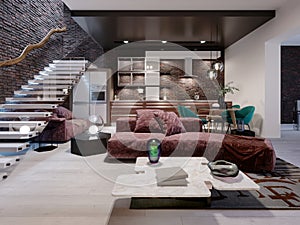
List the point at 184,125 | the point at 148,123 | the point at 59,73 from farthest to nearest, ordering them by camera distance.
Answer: the point at 59,73 → the point at 184,125 → the point at 148,123

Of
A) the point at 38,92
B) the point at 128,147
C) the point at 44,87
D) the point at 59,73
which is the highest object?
the point at 59,73

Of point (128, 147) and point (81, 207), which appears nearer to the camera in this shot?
point (81, 207)

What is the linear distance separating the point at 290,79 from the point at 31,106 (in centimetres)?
892

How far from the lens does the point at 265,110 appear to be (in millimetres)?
6441

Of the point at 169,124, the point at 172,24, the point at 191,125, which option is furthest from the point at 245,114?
the point at 169,124

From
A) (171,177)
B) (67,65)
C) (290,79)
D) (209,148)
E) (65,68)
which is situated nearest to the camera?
(171,177)

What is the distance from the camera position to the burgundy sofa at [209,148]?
136 inches

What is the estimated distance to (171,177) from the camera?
218 cm

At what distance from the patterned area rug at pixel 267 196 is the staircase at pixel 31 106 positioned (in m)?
2.58

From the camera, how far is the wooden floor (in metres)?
2.11

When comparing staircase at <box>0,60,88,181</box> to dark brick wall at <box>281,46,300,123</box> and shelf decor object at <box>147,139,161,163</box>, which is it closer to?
shelf decor object at <box>147,139,161,163</box>

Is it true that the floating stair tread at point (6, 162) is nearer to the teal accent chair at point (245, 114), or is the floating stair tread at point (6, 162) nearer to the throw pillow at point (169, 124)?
the throw pillow at point (169, 124)

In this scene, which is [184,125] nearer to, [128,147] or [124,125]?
[124,125]

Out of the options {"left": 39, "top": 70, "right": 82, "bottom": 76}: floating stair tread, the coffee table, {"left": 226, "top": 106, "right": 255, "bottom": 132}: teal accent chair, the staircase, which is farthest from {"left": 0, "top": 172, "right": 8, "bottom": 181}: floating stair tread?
{"left": 226, "top": 106, "right": 255, "bottom": 132}: teal accent chair
